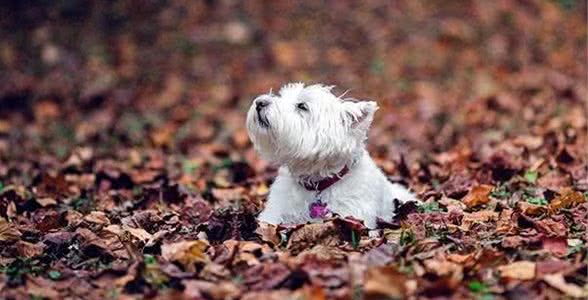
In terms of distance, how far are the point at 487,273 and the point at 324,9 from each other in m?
8.93

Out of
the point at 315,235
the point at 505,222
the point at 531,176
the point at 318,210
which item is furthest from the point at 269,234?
the point at 531,176

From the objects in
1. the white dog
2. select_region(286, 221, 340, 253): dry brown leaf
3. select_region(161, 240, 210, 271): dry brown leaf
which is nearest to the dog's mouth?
the white dog

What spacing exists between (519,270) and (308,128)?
158cm

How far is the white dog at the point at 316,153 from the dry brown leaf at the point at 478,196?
23.7 inches

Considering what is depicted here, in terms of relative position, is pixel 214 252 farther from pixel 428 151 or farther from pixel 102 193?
pixel 428 151

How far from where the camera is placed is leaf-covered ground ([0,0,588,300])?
4652mm

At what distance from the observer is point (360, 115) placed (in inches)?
228

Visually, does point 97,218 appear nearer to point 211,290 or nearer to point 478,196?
point 211,290

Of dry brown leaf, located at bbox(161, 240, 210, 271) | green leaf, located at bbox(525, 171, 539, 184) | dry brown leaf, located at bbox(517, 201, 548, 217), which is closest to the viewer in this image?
dry brown leaf, located at bbox(161, 240, 210, 271)

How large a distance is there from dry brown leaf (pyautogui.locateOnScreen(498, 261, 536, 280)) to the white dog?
4.19 ft

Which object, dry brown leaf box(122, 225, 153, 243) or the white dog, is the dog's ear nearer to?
the white dog

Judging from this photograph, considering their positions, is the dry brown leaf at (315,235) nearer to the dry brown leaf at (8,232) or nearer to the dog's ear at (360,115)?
the dog's ear at (360,115)

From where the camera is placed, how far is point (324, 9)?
13234mm

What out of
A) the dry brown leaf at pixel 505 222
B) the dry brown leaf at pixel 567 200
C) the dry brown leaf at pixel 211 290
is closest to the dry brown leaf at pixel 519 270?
the dry brown leaf at pixel 505 222
